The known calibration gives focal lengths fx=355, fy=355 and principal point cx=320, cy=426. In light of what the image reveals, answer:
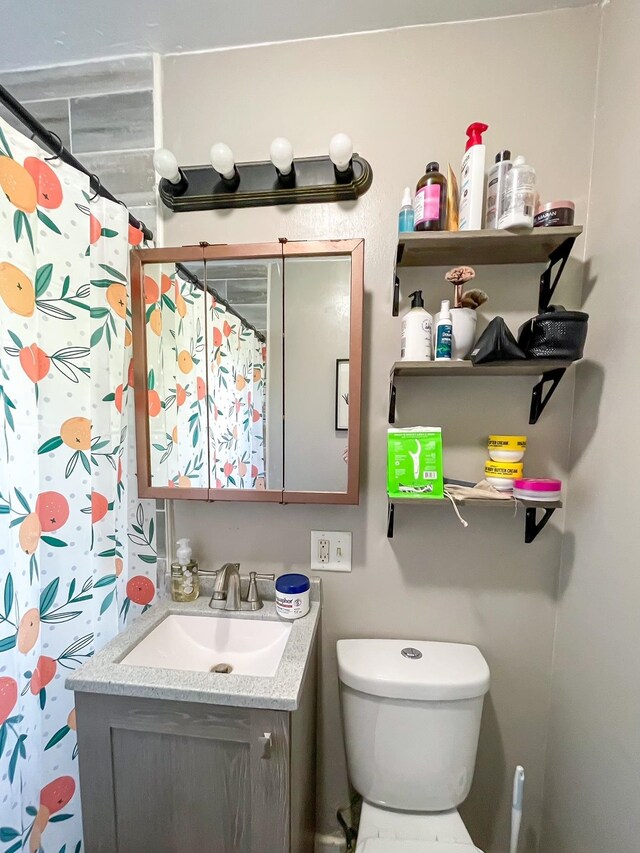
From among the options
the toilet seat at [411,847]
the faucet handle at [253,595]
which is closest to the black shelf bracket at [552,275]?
the faucet handle at [253,595]

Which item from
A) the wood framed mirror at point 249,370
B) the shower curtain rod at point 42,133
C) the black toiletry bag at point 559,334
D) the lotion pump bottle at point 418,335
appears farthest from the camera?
the wood framed mirror at point 249,370

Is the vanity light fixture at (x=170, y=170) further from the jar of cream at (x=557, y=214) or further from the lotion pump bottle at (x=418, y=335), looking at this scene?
the jar of cream at (x=557, y=214)

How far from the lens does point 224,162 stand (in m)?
0.94

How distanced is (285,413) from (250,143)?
79 centimetres

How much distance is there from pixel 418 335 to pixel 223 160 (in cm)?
69

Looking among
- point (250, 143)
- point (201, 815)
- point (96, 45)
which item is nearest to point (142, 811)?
point (201, 815)

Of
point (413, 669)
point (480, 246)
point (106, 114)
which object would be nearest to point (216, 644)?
point (413, 669)

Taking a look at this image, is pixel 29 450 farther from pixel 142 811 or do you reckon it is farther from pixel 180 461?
→ pixel 142 811

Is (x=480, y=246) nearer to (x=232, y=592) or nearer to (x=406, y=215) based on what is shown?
(x=406, y=215)

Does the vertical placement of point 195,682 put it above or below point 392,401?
below

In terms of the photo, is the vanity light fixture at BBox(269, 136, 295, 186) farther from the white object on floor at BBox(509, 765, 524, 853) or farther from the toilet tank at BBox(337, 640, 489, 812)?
the white object on floor at BBox(509, 765, 524, 853)

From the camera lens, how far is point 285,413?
1049 millimetres

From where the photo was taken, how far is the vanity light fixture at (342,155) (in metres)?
0.88

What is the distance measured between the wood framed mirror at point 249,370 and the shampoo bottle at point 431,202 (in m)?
0.17
